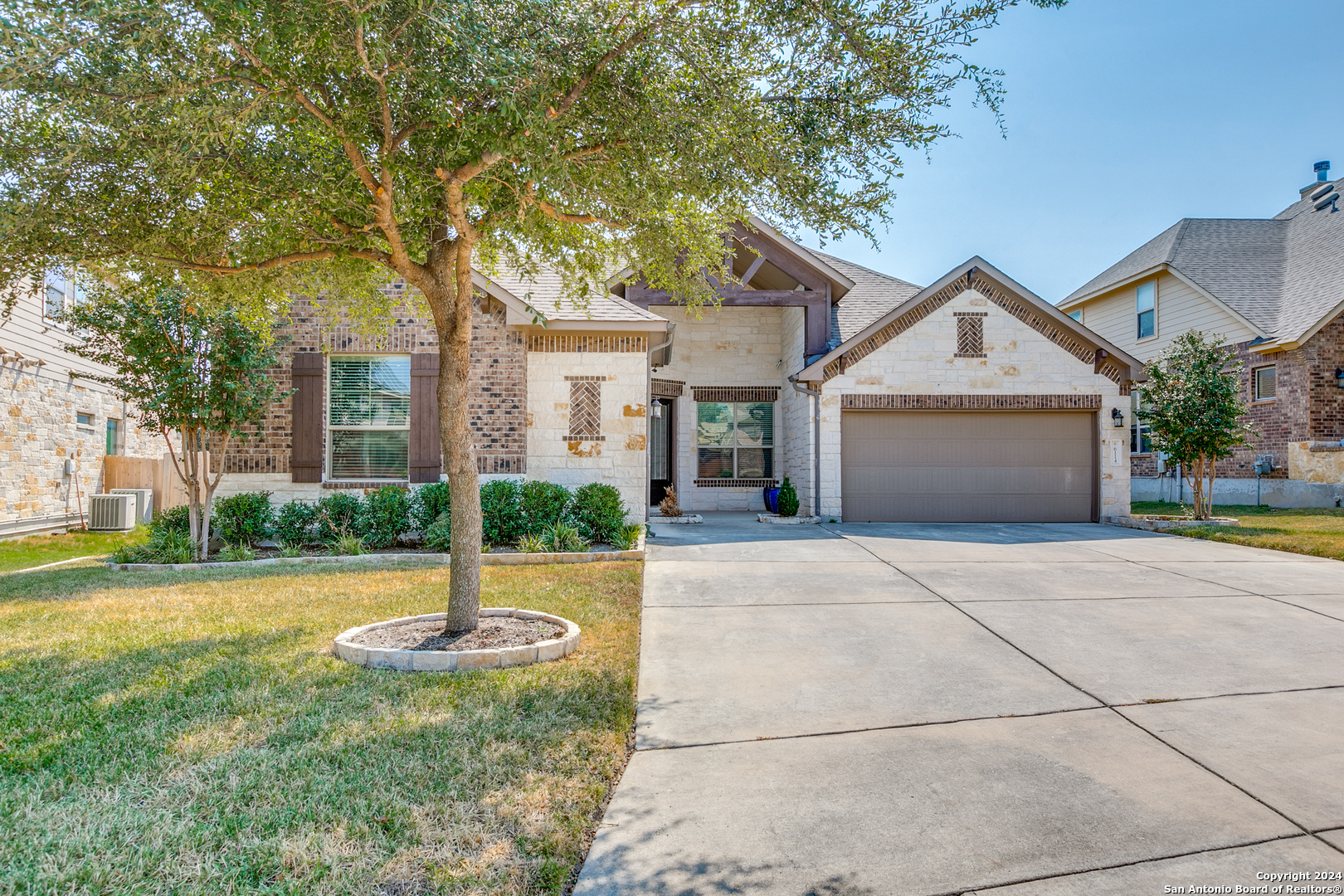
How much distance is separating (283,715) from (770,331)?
1421 centimetres

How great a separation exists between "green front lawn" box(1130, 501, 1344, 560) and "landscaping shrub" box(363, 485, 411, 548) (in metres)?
11.6

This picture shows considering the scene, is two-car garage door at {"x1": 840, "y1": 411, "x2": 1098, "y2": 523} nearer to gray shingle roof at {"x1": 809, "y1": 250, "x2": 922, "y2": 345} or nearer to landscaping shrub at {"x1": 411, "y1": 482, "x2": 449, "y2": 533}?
gray shingle roof at {"x1": 809, "y1": 250, "x2": 922, "y2": 345}

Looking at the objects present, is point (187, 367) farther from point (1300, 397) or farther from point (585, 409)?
point (1300, 397)

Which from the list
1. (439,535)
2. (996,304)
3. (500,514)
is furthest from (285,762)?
(996,304)

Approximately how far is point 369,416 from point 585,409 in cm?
318

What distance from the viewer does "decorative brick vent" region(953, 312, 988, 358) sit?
44.0ft

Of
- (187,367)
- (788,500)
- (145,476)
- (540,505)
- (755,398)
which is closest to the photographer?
(187,367)

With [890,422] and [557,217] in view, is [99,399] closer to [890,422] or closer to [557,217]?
[557,217]

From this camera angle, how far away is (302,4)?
150 inches

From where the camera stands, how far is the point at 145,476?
14.8 m

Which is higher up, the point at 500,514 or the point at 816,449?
the point at 816,449

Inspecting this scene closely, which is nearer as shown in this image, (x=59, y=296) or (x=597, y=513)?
(x=597, y=513)

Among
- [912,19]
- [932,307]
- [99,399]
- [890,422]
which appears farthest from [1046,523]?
[99,399]

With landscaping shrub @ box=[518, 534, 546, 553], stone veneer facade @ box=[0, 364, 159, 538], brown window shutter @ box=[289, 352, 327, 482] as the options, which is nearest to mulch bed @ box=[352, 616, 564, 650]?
landscaping shrub @ box=[518, 534, 546, 553]
